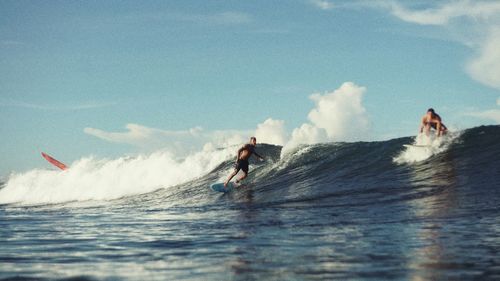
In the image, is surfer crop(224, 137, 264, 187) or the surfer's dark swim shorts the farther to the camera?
the surfer's dark swim shorts

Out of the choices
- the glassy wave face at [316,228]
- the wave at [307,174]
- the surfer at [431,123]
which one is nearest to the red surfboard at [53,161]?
the wave at [307,174]

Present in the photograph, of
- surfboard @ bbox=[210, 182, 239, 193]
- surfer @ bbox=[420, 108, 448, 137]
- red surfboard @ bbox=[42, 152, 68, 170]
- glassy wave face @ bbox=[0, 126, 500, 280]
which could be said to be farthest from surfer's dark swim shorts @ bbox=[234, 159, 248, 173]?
red surfboard @ bbox=[42, 152, 68, 170]

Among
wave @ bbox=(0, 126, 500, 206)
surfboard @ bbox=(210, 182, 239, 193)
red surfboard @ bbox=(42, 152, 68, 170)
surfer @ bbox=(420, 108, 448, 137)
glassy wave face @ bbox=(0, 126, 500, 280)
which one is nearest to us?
glassy wave face @ bbox=(0, 126, 500, 280)

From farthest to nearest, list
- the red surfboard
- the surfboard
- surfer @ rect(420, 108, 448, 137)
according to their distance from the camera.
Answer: the red surfboard → surfer @ rect(420, 108, 448, 137) → the surfboard

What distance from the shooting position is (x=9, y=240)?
7.07 meters

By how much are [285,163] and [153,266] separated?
1485 cm

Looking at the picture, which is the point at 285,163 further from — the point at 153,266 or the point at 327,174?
the point at 153,266

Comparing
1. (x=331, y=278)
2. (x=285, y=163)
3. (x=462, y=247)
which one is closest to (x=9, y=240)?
(x=331, y=278)

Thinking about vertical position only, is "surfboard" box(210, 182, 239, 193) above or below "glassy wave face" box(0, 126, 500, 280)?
above

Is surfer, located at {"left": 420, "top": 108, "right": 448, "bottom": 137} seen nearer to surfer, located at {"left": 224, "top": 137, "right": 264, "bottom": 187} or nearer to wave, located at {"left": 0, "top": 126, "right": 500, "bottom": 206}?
wave, located at {"left": 0, "top": 126, "right": 500, "bottom": 206}

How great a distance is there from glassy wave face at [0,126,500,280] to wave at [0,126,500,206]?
7 cm

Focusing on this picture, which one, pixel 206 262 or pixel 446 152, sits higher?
pixel 446 152

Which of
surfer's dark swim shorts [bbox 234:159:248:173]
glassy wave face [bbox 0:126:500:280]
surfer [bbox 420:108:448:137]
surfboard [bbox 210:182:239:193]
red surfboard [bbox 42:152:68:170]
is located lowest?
glassy wave face [bbox 0:126:500:280]

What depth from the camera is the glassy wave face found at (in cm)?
446
